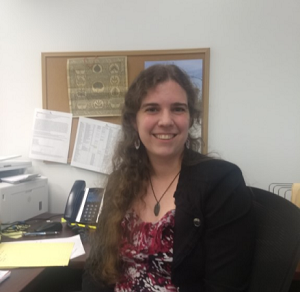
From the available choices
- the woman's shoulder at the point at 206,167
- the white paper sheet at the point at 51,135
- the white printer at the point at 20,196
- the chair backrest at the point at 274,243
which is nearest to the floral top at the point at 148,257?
the woman's shoulder at the point at 206,167

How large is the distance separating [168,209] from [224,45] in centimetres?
115

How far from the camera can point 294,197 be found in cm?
124

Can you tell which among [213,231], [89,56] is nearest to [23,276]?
[213,231]

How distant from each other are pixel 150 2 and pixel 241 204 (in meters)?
1.39

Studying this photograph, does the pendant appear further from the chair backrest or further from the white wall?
the white wall

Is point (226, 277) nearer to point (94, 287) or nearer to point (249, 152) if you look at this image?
point (94, 287)

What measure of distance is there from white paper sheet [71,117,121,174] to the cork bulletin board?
38mm

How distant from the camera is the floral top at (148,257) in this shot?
2.80 feet

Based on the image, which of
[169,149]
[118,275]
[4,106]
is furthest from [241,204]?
[4,106]

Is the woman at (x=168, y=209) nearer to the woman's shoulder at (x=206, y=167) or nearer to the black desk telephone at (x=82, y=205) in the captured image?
the woman's shoulder at (x=206, y=167)

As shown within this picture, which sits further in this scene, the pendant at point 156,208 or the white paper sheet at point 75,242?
the white paper sheet at point 75,242

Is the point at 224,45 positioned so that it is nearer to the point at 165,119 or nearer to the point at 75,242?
the point at 165,119

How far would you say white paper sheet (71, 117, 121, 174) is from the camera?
169cm

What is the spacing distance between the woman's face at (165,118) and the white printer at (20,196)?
2.82 ft
